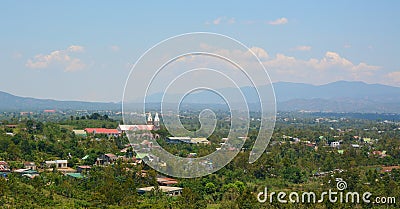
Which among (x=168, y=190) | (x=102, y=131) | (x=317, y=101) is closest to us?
(x=168, y=190)

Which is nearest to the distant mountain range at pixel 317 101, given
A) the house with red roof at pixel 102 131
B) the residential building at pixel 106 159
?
the house with red roof at pixel 102 131

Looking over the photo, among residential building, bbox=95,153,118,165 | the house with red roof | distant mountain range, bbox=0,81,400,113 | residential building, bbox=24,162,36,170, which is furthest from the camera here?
distant mountain range, bbox=0,81,400,113

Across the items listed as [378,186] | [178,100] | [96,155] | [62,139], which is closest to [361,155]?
[378,186]

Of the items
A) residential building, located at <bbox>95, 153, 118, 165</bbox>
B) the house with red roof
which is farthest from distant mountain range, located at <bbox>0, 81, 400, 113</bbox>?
residential building, located at <bbox>95, 153, 118, 165</bbox>

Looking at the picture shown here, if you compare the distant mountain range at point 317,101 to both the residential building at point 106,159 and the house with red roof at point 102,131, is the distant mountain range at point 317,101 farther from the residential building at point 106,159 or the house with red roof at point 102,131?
the residential building at point 106,159

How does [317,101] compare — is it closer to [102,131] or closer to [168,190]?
[102,131]

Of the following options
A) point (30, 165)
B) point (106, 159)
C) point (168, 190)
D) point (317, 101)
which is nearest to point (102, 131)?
point (106, 159)

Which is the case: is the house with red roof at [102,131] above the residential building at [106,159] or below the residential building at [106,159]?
above

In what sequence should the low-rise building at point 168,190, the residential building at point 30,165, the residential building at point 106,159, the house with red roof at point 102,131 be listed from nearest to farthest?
the low-rise building at point 168,190 < the residential building at point 30,165 < the residential building at point 106,159 < the house with red roof at point 102,131

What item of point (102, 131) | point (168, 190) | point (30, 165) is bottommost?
point (168, 190)

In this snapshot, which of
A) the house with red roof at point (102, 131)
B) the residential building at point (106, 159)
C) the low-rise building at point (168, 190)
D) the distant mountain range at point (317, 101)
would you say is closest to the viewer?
the low-rise building at point (168, 190)

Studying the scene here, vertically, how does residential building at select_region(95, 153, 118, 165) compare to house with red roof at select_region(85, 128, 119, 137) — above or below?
below

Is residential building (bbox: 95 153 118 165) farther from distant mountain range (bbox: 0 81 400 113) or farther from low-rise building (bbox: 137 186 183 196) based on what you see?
distant mountain range (bbox: 0 81 400 113)

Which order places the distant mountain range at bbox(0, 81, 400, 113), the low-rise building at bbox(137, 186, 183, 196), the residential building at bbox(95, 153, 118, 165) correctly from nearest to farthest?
the low-rise building at bbox(137, 186, 183, 196), the residential building at bbox(95, 153, 118, 165), the distant mountain range at bbox(0, 81, 400, 113)
